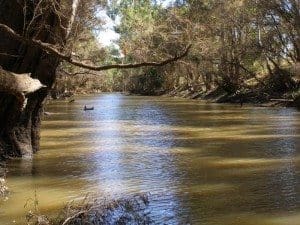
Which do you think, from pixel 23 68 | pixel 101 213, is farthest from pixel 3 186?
pixel 23 68

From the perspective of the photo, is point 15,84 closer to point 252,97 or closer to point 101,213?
point 101,213

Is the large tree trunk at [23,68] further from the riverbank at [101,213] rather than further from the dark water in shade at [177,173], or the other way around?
the riverbank at [101,213]

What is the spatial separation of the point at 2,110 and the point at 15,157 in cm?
203

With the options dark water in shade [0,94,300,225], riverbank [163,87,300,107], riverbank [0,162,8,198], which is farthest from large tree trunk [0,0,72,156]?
riverbank [163,87,300,107]

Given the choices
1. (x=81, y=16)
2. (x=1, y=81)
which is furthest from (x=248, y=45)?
(x=1, y=81)

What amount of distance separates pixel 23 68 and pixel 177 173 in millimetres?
5344

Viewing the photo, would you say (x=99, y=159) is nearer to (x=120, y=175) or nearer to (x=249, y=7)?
(x=120, y=175)

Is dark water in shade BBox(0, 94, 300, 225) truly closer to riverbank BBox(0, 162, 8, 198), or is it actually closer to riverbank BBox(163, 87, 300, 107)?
riverbank BBox(0, 162, 8, 198)

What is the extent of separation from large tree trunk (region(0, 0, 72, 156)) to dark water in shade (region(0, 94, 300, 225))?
0.72 metres

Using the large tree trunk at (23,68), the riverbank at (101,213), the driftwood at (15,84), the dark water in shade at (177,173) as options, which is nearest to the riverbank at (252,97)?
the dark water in shade at (177,173)

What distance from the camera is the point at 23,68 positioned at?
15750mm

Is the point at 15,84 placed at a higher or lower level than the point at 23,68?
lower

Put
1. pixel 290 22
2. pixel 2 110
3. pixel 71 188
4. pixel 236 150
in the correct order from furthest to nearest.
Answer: pixel 290 22 < pixel 236 150 < pixel 2 110 < pixel 71 188

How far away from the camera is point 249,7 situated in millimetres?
50250
